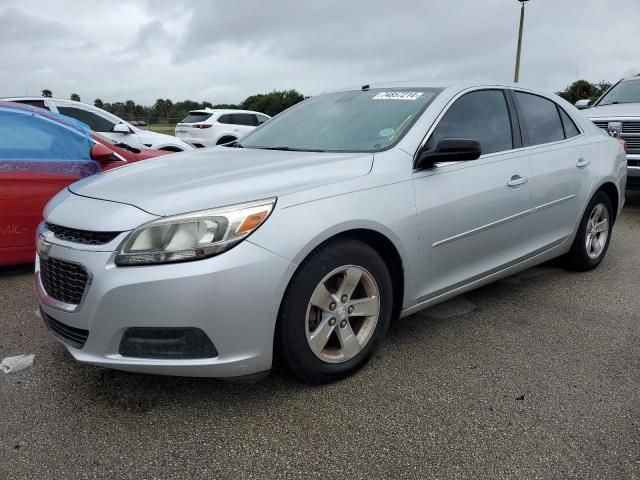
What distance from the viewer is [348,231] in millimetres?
2510

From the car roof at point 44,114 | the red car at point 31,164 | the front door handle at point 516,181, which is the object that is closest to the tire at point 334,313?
the front door handle at point 516,181

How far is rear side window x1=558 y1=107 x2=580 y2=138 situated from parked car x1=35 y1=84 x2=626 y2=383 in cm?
46

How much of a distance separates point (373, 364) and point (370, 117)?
1428mm

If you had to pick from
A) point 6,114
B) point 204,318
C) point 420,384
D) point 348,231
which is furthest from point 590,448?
point 6,114

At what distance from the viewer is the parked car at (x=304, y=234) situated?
84.9 inches

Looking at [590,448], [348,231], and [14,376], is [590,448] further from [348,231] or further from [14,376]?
[14,376]

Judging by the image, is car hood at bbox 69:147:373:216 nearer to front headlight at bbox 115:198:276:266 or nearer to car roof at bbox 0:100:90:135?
front headlight at bbox 115:198:276:266

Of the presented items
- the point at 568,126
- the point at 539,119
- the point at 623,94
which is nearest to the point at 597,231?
the point at 568,126

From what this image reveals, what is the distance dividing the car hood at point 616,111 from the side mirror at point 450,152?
5.84 m

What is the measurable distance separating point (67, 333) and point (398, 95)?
2283mm

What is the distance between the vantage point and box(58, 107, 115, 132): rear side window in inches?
330

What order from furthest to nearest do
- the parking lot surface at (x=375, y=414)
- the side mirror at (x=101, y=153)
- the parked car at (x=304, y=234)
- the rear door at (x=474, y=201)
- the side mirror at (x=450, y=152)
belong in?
the side mirror at (x=101, y=153) → the rear door at (x=474, y=201) → the side mirror at (x=450, y=152) → the parked car at (x=304, y=234) → the parking lot surface at (x=375, y=414)

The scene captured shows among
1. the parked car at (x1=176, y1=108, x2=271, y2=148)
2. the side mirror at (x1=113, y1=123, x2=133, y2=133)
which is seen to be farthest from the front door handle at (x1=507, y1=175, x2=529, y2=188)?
the parked car at (x1=176, y1=108, x2=271, y2=148)

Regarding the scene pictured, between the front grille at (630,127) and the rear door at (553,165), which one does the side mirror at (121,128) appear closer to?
the rear door at (553,165)
